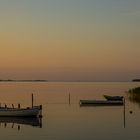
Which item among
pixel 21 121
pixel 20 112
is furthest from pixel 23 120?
pixel 20 112

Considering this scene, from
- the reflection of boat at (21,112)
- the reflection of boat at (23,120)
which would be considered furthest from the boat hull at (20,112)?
Result: the reflection of boat at (23,120)

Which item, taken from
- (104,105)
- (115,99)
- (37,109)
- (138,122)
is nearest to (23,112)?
(37,109)

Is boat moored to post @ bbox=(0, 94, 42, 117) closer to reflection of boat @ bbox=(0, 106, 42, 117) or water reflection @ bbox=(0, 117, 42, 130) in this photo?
reflection of boat @ bbox=(0, 106, 42, 117)

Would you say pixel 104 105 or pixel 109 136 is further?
pixel 104 105

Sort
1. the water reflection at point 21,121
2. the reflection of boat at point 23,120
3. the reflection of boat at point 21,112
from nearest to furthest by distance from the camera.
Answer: the water reflection at point 21,121, the reflection of boat at point 23,120, the reflection of boat at point 21,112

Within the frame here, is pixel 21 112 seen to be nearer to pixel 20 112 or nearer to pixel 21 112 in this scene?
pixel 21 112

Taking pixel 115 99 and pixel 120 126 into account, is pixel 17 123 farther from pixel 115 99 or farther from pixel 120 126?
pixel 115 99

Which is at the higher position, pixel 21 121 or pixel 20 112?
pixel 20 112

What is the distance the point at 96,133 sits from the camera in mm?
41031

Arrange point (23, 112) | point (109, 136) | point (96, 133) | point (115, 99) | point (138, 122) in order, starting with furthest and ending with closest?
point (115, 99) → point (23, 112) → point (138, 122) → point (96, 133) → point (109, 136)

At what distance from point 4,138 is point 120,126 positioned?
1447cm

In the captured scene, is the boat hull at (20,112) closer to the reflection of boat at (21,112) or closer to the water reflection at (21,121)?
the reflection of boat at (21,112)

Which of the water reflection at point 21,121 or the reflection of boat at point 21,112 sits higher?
the reflection of boat at point 21,112

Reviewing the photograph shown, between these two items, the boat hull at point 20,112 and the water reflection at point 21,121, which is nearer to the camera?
the water reflection at point 21,121
